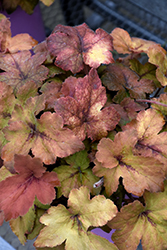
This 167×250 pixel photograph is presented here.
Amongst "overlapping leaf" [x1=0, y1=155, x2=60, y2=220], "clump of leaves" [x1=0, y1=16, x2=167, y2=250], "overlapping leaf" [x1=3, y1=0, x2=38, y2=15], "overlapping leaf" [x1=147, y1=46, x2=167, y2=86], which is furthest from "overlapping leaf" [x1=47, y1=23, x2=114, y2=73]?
"overlapping leaf" [x1=3, y1=0, x2=38, y2=15]

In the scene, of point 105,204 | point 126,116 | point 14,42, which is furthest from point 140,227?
point 14,42

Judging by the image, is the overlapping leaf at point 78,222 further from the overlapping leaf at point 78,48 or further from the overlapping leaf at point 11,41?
the overlapping leaf at point 11,41

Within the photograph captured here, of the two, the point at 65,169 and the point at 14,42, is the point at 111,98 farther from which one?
the point at 14,42

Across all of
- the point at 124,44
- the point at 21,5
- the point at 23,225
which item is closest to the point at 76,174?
the point at 23,225

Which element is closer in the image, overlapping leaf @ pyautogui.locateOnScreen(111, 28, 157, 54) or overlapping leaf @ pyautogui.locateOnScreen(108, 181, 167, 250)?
overlapping leaf @ pyautogui.locateOnScreen(108, 181, 167, 250)

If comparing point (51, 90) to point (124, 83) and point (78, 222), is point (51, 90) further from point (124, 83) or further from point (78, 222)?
point (78, 222)

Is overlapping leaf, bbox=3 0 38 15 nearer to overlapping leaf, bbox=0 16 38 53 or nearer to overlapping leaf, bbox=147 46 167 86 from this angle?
overlapping leaf, bbox=0 16 38 53
